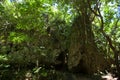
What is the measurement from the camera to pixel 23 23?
13.3 meters

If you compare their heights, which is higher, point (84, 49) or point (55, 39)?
point (55, 39)

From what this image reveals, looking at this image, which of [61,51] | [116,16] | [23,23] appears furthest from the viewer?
[61,51]

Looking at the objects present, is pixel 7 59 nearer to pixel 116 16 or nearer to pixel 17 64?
pixel 17 64

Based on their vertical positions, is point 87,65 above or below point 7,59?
below

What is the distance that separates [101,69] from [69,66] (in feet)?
9.12

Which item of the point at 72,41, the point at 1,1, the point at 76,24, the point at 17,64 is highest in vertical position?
the point at 1,1

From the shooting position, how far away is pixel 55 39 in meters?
16.2

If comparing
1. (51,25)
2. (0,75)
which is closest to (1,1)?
(51,25)

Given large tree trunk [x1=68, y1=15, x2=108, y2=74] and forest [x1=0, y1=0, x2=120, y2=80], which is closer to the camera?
forest [x1=0, y1=0, x2=120, y2=80]

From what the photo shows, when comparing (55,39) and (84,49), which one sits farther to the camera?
(55,39)

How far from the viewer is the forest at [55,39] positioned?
44.4 feet

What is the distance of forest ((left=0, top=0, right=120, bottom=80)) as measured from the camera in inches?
533

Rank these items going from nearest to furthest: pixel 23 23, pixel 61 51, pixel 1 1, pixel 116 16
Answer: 1. pixel 23 23
2. pixel 1 1
3. pixel 116 16
4. pixel 61 51

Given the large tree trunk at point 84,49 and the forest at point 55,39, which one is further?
the large tree trunk at point 84,49
